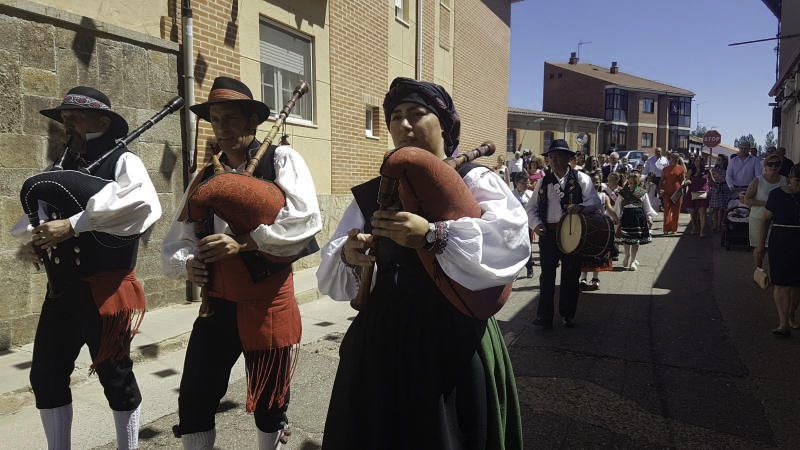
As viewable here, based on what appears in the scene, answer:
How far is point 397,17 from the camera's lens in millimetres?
11422

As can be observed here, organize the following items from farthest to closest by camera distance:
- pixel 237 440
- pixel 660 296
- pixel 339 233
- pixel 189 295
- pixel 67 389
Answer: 1. pixel 660 296
2. pixel 189 295
3. pixel 237 440
4. pixel 67 389
5. pixel 339 233

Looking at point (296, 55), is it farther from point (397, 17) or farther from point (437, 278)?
point (437, 278)

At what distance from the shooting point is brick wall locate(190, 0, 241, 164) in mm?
6516

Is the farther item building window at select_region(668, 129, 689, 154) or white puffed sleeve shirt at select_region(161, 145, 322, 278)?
building window at select_region(668, 129, 689, 154)

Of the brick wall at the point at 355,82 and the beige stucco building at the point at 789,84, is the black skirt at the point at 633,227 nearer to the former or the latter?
the brick wall at the point at 355,82

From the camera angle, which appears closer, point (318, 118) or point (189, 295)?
point (189, 295)

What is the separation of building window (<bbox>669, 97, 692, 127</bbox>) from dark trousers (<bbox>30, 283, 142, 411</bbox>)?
191 feet

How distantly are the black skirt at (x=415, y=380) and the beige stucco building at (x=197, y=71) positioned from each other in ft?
5.24

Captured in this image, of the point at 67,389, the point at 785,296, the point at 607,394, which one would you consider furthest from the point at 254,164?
the point at 785,296

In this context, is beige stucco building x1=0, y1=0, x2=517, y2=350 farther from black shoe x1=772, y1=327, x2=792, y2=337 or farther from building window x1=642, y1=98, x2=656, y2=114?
building window x1=642, y1=98, x2=656, y2=114

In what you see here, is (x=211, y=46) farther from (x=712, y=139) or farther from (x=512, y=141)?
(x=512, y=141)

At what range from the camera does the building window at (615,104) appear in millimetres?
47062

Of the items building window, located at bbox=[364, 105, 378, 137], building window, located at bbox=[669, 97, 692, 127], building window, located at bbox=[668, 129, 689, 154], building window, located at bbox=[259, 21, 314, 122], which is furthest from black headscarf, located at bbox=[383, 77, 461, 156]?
building window, located at bbox=[669, 97, 692, 127]

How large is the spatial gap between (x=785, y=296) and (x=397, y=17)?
8876 mm
